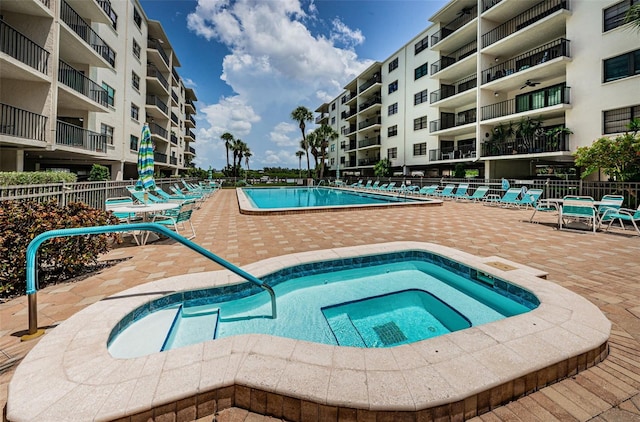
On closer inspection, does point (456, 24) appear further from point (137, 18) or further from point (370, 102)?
point (137, 18)

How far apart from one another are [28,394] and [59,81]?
1662cm

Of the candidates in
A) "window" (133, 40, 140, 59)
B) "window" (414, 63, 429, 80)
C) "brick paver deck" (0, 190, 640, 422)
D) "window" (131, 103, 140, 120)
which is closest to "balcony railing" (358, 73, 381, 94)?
"window" (414, 63, 429, 80)

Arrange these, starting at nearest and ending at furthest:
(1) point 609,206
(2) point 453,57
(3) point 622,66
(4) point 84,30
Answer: (1) point 609,206 → (3) point 622,66 → (4) point 84,30 → (2) point 453,57

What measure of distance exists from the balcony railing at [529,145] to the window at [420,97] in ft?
31.0

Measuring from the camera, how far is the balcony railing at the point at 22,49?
10336 mm

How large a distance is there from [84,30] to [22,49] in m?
5.32

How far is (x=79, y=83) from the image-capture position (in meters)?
14.4

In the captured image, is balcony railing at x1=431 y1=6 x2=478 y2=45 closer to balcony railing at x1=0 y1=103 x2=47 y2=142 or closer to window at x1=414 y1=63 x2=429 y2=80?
window at x1=414 y1=63 x2=429 y2=80

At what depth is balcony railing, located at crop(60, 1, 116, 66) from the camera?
1367 centimetres

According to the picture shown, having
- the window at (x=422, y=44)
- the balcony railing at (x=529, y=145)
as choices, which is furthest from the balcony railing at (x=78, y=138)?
the window at (x=422, y=44)

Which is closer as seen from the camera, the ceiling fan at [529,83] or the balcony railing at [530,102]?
the balcony railing at [530,102]

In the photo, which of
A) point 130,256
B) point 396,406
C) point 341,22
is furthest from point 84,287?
point 341,22

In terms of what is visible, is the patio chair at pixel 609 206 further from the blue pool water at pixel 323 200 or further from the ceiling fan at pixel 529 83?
the ceiling fan at pixel 529 83

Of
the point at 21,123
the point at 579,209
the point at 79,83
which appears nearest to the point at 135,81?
the point at 79,83
